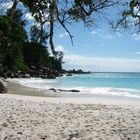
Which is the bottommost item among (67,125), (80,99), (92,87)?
(67,125)

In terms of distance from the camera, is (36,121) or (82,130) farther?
(36,121)

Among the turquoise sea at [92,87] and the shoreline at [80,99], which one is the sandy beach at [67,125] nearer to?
the shoreline at [80,99]

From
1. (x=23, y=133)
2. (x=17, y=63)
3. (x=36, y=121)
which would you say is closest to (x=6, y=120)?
(x=36, y=121)

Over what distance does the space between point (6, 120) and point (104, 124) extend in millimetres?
2694

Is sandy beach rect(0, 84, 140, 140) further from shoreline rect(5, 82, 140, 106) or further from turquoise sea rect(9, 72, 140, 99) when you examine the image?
turquoise sea rect(9, 72, 140, 99)

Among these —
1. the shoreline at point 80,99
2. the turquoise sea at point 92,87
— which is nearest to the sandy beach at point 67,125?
the shoreline at point 80,99

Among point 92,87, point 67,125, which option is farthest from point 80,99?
point 92,87

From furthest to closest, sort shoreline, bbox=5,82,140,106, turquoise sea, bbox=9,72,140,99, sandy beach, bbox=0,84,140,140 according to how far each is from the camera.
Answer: turquoise sea, bbox=9,72,140,99 < shoreline, bbox=5,82,140,106 < sandy beach, bbox=0,84,140,140

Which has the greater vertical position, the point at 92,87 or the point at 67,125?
the point at 92,87

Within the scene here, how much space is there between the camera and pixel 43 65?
84.2 metres

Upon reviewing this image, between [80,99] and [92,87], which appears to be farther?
[92,87]

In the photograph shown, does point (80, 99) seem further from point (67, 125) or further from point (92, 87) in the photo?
point (92, 87)

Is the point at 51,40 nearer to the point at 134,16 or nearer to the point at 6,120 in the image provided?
the point at 134,16

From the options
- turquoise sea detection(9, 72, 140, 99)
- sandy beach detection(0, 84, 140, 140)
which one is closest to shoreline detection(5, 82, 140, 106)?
turquoise sea detection(9, 72, 140, 99)
